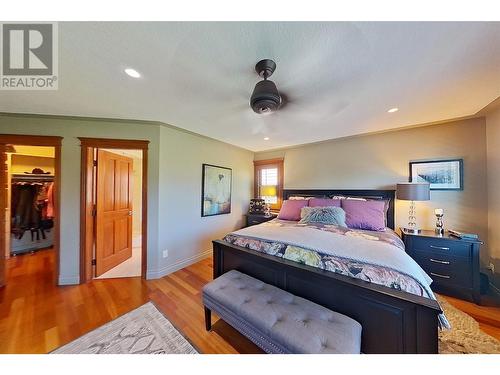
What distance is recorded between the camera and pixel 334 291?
1.38m

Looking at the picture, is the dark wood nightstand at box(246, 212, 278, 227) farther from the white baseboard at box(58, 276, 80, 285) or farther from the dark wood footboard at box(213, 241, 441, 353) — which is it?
the white baseboard at box(58, 276, 80, 285)

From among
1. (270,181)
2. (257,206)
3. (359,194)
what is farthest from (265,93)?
(270,181)

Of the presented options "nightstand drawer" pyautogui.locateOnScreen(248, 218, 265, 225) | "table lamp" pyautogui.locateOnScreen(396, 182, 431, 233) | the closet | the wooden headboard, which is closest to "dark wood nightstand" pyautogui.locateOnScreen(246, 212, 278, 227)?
"nightstand drawer" pyautogui.locateOnScreen(248, 218, 265, 225)

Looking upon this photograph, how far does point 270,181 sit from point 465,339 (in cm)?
352

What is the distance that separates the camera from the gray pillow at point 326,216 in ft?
8.50

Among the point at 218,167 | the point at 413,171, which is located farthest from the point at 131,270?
the point at 413,171

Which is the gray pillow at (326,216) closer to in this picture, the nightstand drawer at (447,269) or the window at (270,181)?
the nightstand drawer at (447,269)

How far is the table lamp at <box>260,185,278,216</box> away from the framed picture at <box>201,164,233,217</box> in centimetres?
94

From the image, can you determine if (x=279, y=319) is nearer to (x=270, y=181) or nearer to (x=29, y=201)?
A: (x=270, y=181)

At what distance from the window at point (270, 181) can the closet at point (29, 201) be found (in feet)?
14.9

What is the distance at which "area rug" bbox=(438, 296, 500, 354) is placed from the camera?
141 centimetres

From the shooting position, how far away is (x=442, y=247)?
217cm
